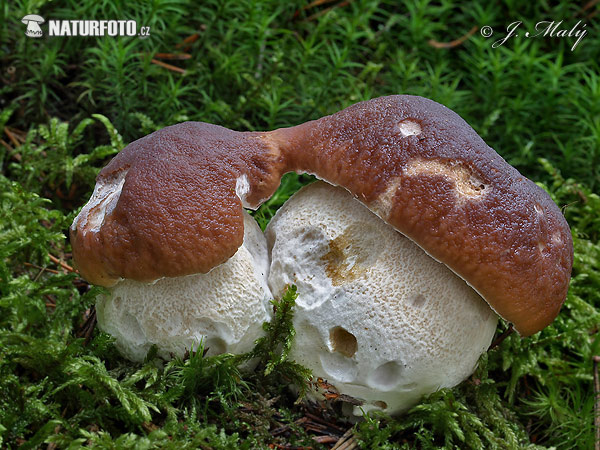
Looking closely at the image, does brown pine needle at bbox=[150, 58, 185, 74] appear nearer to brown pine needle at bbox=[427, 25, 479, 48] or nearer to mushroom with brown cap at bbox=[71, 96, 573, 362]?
mushroom with brown cap at bbox=[71, 96, 573, 362]

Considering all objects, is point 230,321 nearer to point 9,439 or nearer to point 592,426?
point 9,439

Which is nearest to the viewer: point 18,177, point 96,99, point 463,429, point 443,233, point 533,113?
point 443,233

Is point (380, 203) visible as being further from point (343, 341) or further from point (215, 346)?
point (215, 346)

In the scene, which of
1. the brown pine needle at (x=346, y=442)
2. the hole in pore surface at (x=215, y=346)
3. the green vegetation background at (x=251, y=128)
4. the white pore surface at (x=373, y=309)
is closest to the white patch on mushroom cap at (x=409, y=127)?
the white pore surface at (x=373, y=309)

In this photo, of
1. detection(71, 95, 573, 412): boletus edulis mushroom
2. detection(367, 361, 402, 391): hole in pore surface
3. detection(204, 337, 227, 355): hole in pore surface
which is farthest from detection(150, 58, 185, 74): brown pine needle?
detection(367, 361, 402, 391): hole in pore surface

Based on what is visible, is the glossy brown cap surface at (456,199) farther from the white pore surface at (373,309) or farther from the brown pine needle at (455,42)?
the brown pine needle at (455,42)

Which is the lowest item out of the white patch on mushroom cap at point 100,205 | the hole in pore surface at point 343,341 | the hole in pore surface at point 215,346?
the hole in pore surface at point 215,346

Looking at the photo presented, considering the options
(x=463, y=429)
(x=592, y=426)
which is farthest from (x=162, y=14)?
(x=592, y=426)
